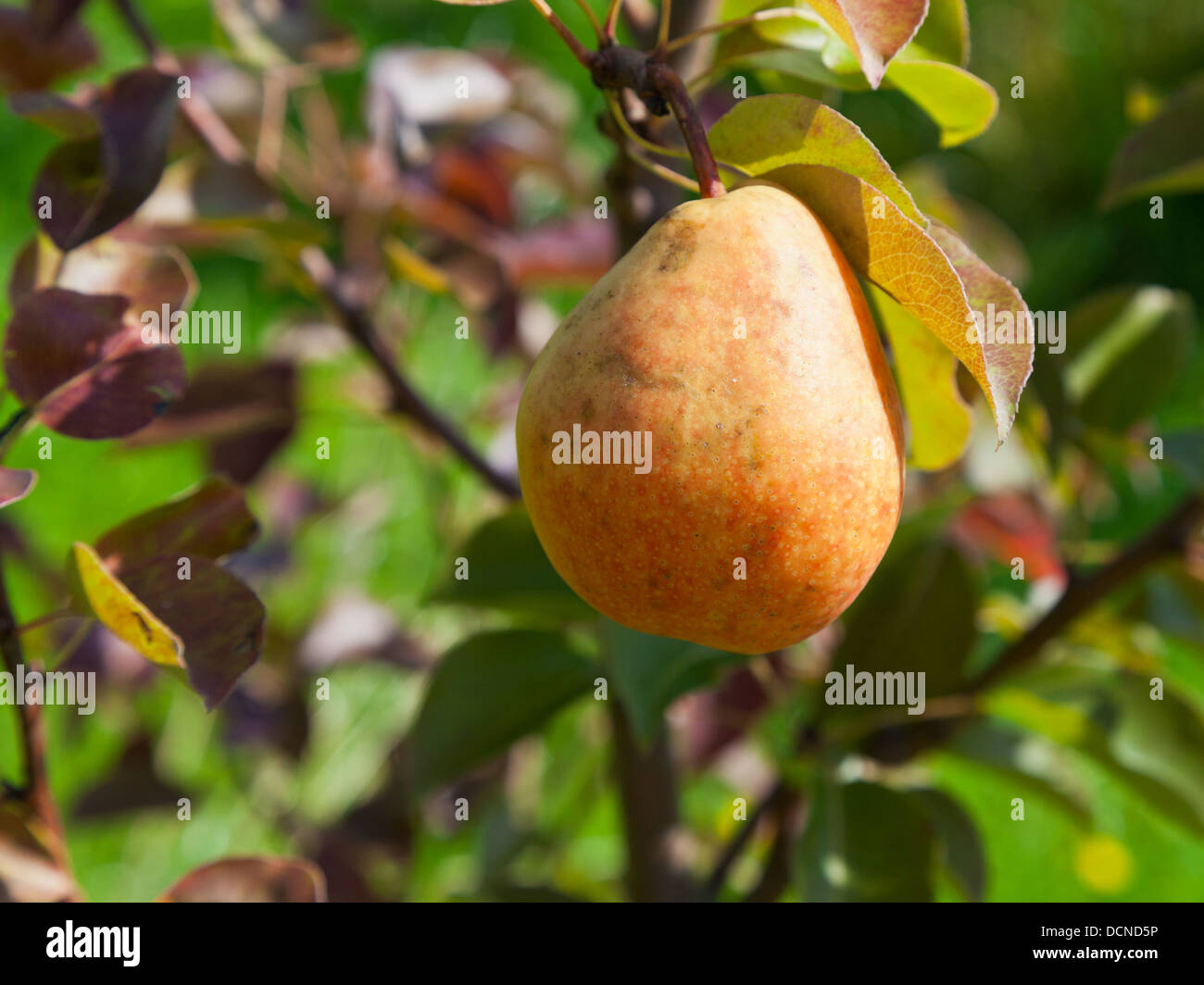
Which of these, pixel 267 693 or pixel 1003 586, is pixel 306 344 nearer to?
pixel 267 693

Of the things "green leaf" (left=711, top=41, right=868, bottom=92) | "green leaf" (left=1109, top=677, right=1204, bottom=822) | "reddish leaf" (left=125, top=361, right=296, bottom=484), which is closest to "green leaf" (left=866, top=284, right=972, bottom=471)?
"green leaf" (left=711, top=41, right=868, bottom=92)

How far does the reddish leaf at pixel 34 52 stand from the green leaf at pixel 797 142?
1.71 ft

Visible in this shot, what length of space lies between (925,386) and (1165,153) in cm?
27

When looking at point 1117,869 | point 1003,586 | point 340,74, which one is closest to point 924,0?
point 1117,869

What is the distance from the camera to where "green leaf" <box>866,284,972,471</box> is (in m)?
0.42

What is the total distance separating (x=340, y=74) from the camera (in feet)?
10.9

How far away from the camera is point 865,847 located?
652mm

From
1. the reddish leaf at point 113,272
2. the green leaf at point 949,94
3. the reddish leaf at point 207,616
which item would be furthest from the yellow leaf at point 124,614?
the green leaf at point 949,94

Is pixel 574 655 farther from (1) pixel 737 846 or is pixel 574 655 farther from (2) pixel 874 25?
(2) pixel 874 25

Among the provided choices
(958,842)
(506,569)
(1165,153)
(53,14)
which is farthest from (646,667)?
(53,14)

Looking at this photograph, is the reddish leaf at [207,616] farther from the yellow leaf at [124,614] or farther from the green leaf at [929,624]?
the green leaf at [929,624]

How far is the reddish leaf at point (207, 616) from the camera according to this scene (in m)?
0.41

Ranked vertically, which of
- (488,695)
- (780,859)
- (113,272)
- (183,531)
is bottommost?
(780,859)

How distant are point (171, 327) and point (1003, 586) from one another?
176cm
